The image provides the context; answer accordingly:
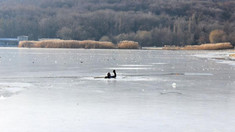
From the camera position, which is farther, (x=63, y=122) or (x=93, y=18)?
(x=93, y=18)

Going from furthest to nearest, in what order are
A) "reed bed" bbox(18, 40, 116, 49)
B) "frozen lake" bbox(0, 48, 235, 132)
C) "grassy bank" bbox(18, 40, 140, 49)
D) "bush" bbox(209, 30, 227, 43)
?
"bush" bbox(209, 30, 227, 43)
"reed bed" bbox(18, 40, 116, 49)
"grassy bank" bbox(18, 40, 140, 49)
"frozen lake" bbox(0, 48, 235, 132)

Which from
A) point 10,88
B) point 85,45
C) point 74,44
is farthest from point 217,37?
point 10,88

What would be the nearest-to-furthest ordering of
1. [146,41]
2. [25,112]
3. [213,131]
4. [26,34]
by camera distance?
[213,131]
[25,112]
[146,41]
[26,34]

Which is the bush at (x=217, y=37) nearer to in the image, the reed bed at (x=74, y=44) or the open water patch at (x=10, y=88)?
the reed bed at (x=74, y=44)

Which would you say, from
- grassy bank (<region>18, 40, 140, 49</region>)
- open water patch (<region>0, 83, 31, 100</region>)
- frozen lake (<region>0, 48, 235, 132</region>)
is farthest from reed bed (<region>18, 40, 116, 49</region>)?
frozen lake (<region>0, 48, 235, 132</region>)

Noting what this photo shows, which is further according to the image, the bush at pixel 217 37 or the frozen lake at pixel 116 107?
the bush at pixel 217 37

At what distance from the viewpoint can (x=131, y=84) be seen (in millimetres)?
20719

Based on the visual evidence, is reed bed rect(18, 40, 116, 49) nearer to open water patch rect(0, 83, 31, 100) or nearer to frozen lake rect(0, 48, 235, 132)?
open water patch rect(0, 83, 31, 100)

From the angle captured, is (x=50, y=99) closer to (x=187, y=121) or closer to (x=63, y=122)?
(x=63, y=122)

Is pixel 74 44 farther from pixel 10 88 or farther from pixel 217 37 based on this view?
pixel 10 88

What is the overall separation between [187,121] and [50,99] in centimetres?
529

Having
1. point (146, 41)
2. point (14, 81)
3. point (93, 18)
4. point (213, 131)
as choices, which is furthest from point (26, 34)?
point (213, 131)

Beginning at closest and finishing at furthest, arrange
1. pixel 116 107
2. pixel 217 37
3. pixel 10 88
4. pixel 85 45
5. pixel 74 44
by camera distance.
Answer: pixel 116 107
pixel 10 88
pixel 85 45
pixel 74 44
pixel 217 37

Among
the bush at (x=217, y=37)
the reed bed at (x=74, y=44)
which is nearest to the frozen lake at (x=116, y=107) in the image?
the reed bed at (x=74, y=44)
